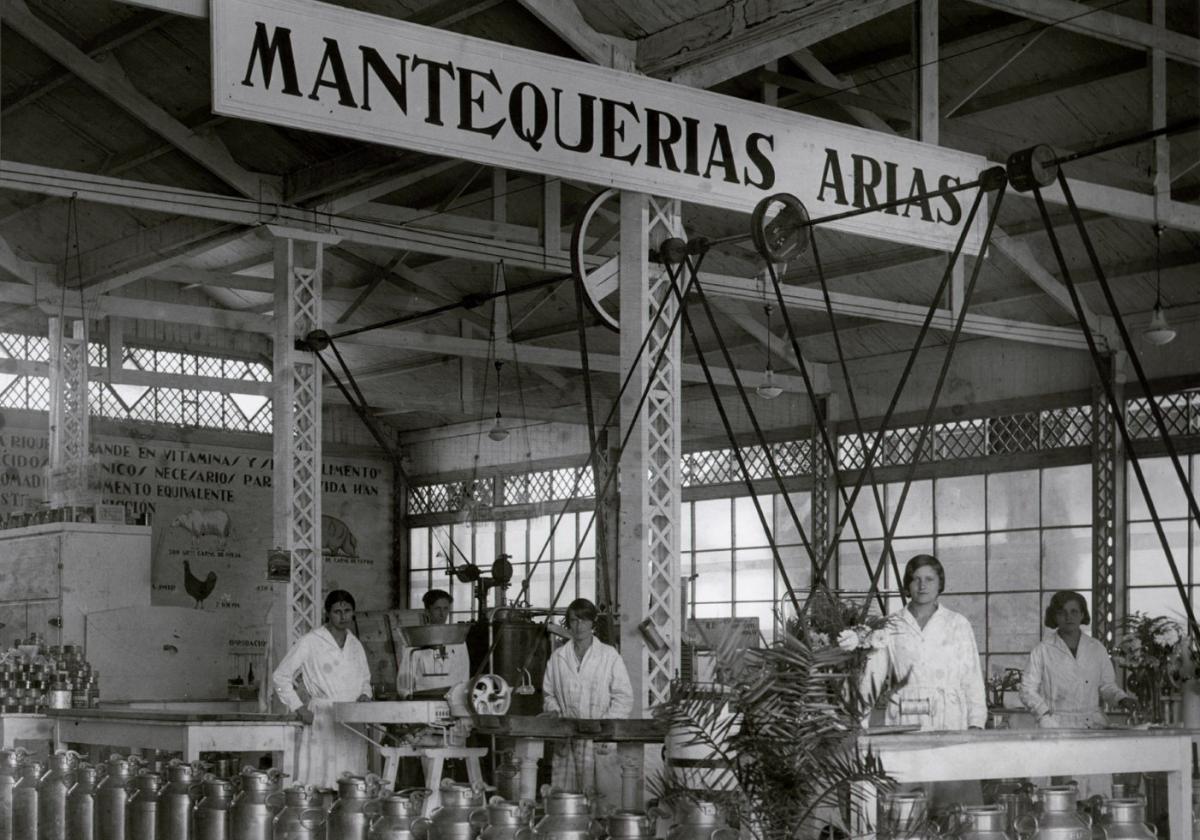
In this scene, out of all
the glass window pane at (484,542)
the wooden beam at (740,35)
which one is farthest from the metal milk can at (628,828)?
the glass window pane at (484,542)

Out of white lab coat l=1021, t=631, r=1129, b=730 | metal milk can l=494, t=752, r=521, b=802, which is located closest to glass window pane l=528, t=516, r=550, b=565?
metal milk can l=494, t=752, r=521, b=802

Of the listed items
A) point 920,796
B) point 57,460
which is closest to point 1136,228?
point 57,460

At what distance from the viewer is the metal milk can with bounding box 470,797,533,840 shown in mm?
3744

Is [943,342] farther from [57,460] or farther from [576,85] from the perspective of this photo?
[576,85]

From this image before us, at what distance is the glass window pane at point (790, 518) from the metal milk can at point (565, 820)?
51.3ft

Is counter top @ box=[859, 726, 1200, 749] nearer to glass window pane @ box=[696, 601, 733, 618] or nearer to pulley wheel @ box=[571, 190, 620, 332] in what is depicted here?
pulley wheel @ box=[571, 190, 620, 332]

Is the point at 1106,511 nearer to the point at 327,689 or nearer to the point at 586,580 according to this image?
the point at 586,580

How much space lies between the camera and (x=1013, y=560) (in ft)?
56.6

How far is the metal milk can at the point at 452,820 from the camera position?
382cm

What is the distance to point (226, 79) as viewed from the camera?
22.1 ft

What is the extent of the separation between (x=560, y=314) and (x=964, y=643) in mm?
12540

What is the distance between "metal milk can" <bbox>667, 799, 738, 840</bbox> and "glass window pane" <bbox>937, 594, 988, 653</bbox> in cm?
1414

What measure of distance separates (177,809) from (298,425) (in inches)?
315

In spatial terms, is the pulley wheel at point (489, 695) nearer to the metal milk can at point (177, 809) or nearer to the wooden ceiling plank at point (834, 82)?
the metal milk can at point (177, 809)
